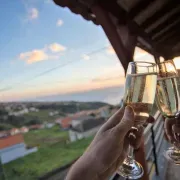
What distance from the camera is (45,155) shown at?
5.31 metres

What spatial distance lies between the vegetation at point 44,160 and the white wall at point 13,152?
0.38 ft

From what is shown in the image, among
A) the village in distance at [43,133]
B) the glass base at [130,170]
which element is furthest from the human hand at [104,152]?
the village in distance at [43,133]

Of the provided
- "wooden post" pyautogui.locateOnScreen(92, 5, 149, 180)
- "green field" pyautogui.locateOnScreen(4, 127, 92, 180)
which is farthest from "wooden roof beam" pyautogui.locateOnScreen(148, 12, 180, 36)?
"green field" pyautogui.locateOnScreen(4, 127, 92, 180)

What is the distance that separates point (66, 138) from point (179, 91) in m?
4.92

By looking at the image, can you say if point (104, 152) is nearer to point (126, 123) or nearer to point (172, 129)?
point (126, 123)

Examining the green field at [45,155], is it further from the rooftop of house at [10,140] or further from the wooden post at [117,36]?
the wooden post at [117,36]

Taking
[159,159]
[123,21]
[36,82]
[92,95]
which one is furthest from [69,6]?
[36,82]

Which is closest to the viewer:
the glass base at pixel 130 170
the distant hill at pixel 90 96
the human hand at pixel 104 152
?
the human hand at pixel 104 152

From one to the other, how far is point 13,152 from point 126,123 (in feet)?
Result: 13.0

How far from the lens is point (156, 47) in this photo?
4496 millimetres

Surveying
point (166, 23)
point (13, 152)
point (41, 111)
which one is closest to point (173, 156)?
point (166, 23)

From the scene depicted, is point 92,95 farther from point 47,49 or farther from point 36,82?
point 47,49

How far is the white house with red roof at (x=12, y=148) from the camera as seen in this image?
371 cm

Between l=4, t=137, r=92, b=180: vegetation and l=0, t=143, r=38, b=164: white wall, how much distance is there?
12 cm
